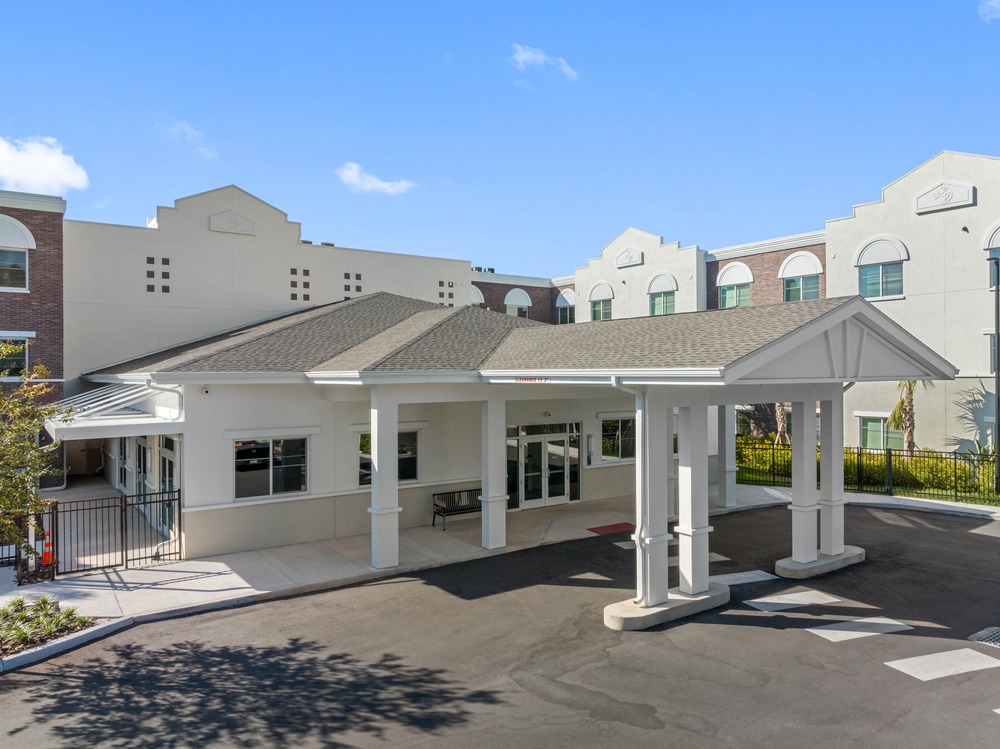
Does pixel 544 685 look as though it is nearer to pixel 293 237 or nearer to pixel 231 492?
pixel 231 492

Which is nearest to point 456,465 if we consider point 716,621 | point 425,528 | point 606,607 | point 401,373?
point 425,528

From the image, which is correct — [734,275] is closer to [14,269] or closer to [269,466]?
[269,466]

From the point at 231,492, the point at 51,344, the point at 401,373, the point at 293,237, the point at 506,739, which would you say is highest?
the point at 293,237

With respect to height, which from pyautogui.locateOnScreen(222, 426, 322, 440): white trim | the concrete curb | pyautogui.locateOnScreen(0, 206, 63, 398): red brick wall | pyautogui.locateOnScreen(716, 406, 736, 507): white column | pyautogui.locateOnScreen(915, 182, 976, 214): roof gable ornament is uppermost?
pyautogui.locateOnScreen(915, 182, 976, 214): roof gable ornament

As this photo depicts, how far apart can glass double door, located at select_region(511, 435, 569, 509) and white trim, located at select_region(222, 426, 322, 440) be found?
5738mm

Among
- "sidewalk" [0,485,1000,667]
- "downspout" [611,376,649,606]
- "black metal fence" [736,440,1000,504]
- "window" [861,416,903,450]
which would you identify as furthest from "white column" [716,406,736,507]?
"window" [861,416,903,450]

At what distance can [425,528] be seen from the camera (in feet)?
52.2

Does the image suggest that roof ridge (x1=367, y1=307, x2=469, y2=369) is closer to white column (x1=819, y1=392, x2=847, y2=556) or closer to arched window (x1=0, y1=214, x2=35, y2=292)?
white column (x1=819, y1=392, x2=847, y2=556)

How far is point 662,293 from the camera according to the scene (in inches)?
1374

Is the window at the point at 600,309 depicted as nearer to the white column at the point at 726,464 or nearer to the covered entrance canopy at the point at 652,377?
the white column at the point at 726,464

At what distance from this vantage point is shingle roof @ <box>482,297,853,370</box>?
9609mm

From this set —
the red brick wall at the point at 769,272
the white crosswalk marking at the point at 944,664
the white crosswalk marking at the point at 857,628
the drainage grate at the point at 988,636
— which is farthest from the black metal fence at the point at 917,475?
the white crosswalk marking at the point at 944,664

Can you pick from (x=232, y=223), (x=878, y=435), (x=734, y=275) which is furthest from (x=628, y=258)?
(x=232, y=223)

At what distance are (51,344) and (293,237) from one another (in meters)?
8.56
